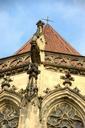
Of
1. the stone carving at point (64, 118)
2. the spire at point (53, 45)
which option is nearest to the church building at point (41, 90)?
the stone carving at point (64, 118)

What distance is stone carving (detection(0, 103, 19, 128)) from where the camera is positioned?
11.5 meters

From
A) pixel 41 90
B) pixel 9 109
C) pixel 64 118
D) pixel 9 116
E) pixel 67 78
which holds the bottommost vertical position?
pixel 64 118

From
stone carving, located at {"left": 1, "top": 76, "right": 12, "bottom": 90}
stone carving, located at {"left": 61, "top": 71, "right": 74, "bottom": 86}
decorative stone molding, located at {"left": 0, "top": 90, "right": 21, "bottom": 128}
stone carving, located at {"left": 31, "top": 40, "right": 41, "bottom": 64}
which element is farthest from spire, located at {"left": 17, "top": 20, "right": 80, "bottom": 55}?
decorative stone molding, located at {"left": 0, "top": 90, "right": 21, "bottom": 128}

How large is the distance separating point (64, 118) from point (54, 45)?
5086mm

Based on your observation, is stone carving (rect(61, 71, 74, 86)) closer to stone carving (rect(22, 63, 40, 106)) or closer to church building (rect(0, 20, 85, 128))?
church building (rect(0, 20, 85, 128))

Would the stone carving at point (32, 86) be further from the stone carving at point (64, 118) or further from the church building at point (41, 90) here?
the stone carving at point (64, 118)

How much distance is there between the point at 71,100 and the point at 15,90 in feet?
5.64

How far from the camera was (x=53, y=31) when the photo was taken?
18.5 m

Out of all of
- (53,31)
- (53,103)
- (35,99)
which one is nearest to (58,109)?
(53,103)

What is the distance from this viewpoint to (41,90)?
1188cm

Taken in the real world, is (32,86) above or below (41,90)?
below

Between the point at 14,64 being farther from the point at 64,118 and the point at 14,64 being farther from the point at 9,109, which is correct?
the point at 64,118

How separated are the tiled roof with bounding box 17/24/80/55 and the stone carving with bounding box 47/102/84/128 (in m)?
3.88

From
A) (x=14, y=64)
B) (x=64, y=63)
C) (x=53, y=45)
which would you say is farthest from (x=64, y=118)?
(x=53, y=45)
